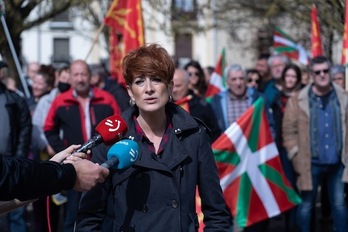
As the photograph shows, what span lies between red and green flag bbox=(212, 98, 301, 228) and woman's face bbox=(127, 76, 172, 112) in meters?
4.38

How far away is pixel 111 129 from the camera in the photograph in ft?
14.1

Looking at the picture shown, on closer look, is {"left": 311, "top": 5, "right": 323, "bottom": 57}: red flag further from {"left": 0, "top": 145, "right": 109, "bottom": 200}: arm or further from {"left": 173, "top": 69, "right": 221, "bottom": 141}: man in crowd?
{"left": 0, "top": 145, "right": 109, "bottom": 200}: arm

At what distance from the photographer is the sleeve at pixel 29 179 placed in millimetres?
3678

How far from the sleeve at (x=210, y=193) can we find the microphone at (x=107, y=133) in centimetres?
48

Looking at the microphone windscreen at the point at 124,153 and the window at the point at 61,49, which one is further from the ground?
the window at the point at 61,49

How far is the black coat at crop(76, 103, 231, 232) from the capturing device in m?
4.53

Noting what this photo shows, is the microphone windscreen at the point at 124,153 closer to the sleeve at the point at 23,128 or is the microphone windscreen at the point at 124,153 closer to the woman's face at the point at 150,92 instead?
the woman's face at the point at 150,92

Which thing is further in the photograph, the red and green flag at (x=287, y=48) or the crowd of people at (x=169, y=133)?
the red and green flag at (x=287, y=48)

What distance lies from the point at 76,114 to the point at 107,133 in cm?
464

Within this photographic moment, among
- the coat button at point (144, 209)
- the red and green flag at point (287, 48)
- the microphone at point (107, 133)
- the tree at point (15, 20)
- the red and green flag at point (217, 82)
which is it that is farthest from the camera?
the red and green flag at point (287, 48)

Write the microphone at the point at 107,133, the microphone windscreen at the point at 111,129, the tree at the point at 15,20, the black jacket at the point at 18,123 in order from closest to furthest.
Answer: the microphone at the point at 107,133
the microphone windscreen at the point at 111,129
the black jacket at the point at 18,123
the tree at the point at 15,20

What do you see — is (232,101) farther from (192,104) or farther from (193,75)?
(193,75)

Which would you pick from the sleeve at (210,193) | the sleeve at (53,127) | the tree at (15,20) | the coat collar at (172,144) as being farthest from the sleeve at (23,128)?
the tree at (15,20)

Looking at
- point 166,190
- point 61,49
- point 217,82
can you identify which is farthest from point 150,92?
point 61,49
